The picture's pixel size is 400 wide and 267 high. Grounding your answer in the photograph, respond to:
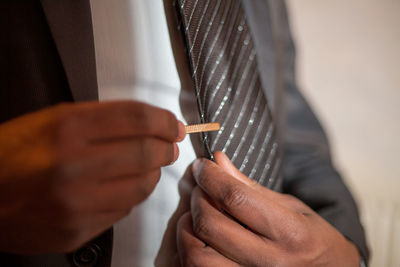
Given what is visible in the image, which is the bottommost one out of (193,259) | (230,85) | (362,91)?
(362,91)

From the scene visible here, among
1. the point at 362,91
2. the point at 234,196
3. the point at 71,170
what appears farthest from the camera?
the point at 362,91

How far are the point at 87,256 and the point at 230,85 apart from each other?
0.73ft

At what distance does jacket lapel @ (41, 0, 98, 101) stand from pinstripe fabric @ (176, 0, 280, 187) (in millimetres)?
97

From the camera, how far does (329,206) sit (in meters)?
0.43

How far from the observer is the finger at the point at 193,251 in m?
0.27

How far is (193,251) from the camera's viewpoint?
0.27m

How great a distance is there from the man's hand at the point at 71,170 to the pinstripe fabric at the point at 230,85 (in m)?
0.13

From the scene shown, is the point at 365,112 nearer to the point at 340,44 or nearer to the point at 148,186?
the point at 340,44

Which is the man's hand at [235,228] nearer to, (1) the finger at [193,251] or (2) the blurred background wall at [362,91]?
(1) the finger at [193,251]

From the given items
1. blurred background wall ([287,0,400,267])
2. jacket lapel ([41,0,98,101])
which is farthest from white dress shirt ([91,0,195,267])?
blurred background wall ([287,0,400,267])

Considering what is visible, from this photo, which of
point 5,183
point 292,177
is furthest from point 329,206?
point 5,183

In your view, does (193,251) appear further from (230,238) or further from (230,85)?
(230,85)

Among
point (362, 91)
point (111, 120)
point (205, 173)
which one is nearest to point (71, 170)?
point (111, 120)

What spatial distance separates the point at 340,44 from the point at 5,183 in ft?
2.74
